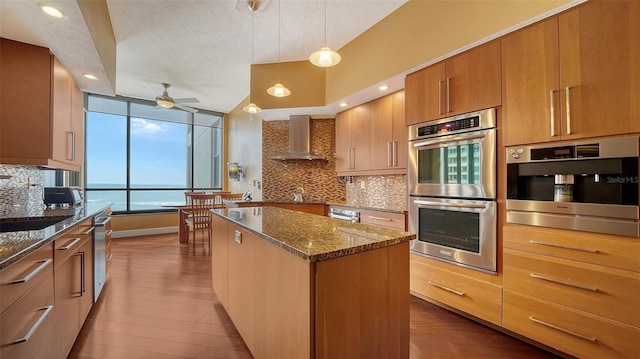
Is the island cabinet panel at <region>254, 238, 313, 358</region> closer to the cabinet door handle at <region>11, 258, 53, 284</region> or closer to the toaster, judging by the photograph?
the cabinet door handle at <region>11, 258, 53, 284</region>

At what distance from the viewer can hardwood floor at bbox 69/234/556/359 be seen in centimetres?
177

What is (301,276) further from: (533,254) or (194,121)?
(194,121)

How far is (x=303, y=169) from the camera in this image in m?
4.51

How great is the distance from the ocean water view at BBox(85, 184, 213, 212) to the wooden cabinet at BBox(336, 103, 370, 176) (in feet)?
11.4

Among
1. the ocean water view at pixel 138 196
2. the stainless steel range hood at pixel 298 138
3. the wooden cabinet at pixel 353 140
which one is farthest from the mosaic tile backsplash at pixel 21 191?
the wooden cabinet at pixel 353 140

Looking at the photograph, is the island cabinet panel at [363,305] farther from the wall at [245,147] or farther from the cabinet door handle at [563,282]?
the wall at [245,147]

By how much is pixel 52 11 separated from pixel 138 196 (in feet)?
15.6

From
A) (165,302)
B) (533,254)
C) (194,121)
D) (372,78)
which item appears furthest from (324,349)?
(194,121)

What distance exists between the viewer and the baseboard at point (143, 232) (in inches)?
207

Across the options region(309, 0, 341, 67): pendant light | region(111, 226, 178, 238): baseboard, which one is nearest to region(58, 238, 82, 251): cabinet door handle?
region(309, 0, 341, 67): pendant light

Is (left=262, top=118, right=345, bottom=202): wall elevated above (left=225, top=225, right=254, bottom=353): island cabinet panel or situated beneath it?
elevated above

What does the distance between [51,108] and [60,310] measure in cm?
168

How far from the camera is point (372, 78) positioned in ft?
9.79

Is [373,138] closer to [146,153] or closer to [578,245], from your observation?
[578,245]
